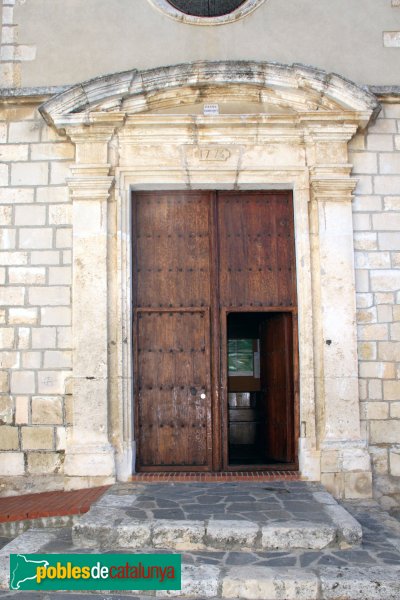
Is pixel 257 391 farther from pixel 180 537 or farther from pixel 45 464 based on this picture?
pixel 180 537

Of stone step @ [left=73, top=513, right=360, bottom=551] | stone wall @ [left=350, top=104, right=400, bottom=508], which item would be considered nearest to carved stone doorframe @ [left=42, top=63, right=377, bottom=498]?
stone wall @ [left=350, top=104, right=400, bottom=508]

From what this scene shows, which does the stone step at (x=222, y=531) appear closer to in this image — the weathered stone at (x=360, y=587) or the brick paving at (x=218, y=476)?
the weathered stone at (x=360, y=587)

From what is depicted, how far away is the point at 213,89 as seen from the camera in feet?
20.4

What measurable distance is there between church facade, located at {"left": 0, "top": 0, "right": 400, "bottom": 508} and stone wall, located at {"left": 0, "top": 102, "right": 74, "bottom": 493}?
2 centimetres

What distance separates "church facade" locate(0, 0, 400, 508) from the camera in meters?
5.93

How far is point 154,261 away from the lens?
21.0 ft

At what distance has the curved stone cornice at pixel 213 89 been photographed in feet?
19.7

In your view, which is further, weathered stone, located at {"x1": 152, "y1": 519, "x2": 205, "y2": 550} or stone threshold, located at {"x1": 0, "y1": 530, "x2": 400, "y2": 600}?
weathered stone, located at {"x1": 152, "y1": 519, "x2": 205, "y2": 550}

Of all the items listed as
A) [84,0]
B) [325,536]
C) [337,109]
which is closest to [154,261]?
[337,109]

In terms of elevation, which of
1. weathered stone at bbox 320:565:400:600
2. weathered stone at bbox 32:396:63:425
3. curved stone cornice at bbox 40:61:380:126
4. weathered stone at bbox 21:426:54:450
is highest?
curved stone cornice at bbox 40:61:380:126

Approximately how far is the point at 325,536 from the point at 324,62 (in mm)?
4704

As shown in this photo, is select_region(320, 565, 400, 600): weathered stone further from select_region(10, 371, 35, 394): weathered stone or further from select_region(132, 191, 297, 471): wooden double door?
select_region(10, 371, 35, 394): weathered stone

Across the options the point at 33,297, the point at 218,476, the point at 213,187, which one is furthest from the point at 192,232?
the point at 218,476
